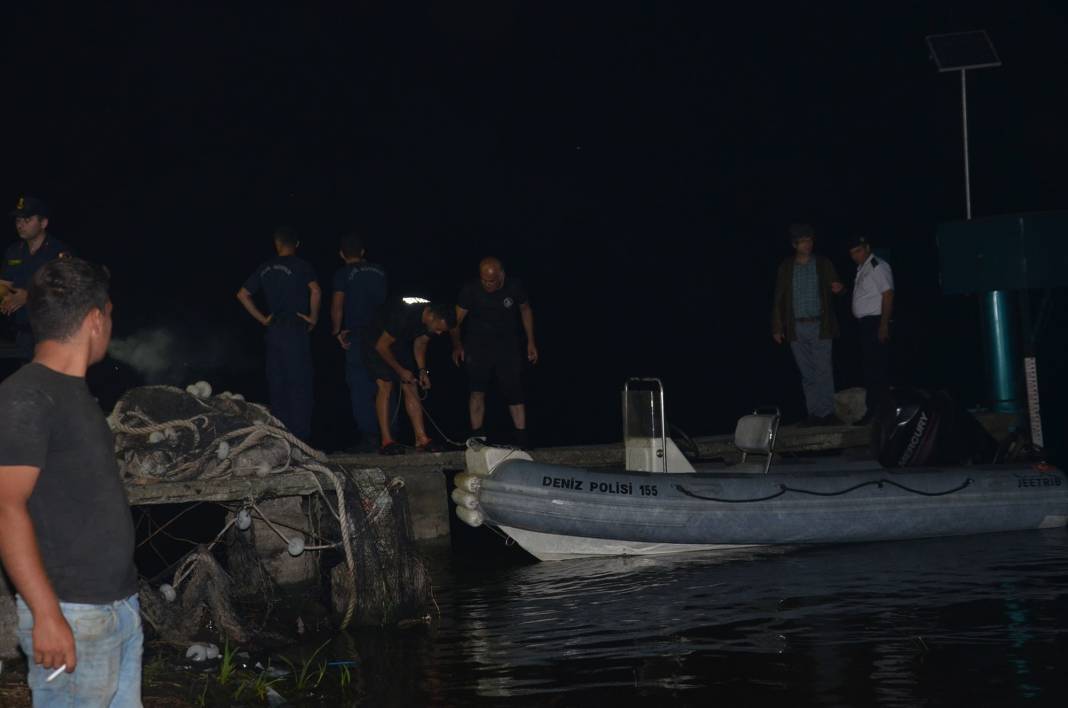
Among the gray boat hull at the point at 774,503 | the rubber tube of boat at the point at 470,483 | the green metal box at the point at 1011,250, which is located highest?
the green metal box at the point at 1011,250

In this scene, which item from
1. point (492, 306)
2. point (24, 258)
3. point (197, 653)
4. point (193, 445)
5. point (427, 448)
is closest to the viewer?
point (197, 653)

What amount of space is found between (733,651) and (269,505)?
341 cm

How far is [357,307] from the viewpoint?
11.1 meters

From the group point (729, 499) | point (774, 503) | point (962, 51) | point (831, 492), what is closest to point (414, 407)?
point (729, 499)

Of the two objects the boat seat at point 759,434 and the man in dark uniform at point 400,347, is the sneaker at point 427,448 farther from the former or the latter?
the boat seat at point 759,434

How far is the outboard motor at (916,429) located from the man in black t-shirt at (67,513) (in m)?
7.83

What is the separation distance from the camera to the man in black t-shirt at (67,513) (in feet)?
10.1

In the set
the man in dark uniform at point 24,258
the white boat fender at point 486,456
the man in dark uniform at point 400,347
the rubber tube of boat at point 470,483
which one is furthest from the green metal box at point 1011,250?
the man in dark uniform at point 24,258

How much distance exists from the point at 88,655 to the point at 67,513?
343mm

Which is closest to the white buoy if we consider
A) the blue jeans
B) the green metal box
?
the blue jeans

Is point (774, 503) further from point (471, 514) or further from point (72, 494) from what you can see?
point (72, 494)

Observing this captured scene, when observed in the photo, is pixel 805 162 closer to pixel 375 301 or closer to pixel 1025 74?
pixel 1025 74

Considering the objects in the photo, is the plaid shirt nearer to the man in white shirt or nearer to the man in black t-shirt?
the man in white shirt

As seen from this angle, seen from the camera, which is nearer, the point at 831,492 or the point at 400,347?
the point at 831,492
